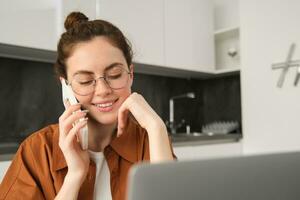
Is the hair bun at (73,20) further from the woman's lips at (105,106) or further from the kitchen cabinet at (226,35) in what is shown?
the kitchen cabinet at (226,35)

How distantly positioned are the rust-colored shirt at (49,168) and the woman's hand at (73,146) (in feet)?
0.15

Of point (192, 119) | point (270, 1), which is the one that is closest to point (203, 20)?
point (270, 1)

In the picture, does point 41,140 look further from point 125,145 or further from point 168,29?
point 168,29

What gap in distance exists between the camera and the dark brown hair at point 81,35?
986 millimetres

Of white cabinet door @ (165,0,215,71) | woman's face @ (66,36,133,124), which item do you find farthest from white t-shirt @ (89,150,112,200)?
white cabinet door @ (165,0,215,71)

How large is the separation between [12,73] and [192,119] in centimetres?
172

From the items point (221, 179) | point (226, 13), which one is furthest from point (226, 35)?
point (221, 179)

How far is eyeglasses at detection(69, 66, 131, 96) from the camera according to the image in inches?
36.4

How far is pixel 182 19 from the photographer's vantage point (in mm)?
2531

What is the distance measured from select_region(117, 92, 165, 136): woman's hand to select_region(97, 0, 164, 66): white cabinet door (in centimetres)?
118

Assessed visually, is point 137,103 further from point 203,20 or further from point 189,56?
→ point 203,20

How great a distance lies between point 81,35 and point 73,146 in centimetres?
36

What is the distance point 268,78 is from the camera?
239 cm

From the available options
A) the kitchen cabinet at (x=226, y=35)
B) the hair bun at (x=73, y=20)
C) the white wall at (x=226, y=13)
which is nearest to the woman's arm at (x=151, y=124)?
the hair bun at (x=73, y=20)
